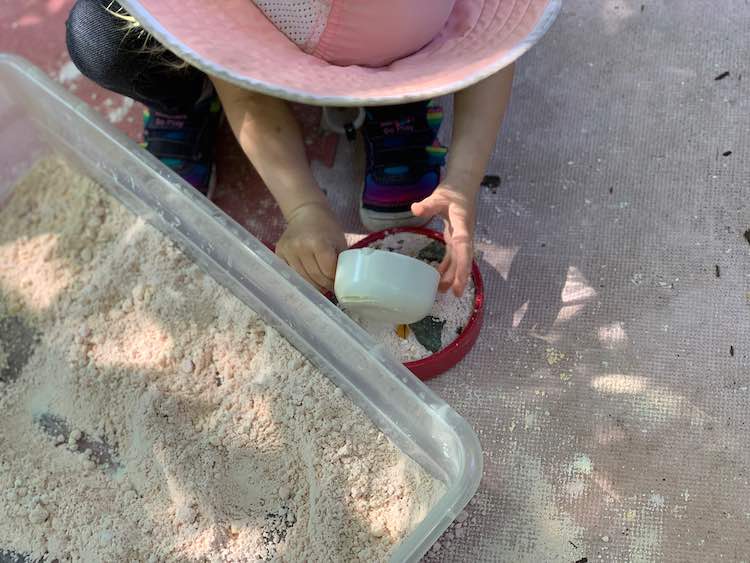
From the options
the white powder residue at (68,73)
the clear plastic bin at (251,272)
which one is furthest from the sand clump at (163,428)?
the white powder residue at (68,73)

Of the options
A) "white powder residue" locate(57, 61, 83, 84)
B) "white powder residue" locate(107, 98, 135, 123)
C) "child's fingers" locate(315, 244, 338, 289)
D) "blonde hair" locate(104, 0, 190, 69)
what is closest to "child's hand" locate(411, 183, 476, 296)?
"child's fingers" locate(315, 244, 338, 289)

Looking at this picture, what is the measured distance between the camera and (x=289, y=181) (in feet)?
3.04

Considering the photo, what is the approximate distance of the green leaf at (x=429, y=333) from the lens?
928 millimetres

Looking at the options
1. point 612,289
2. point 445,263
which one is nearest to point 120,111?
point 445,263

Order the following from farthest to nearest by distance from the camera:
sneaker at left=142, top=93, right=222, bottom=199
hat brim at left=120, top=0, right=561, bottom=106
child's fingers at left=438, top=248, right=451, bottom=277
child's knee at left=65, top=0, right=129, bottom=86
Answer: sneaker at left=142, top=93, right=222, bottom=199 < child's knee at left=65, top=0, right=129, bottom=86 < child's fingers at left=438, top=248, right=451, bottom=277 < hat brim at left=120, top=0, right=561, bottom=106

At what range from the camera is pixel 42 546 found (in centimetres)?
86

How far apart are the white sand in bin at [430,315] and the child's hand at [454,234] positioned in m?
0.06

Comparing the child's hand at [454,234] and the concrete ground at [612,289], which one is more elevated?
the child's hand at [454,234]

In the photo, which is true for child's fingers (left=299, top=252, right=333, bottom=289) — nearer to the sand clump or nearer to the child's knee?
the sand clump

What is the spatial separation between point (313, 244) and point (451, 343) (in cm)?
21

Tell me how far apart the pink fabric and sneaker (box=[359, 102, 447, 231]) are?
0.74 ft

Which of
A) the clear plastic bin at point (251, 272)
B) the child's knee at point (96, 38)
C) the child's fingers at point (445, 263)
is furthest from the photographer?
the child's knee at point (96, 38)

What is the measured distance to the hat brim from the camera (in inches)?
25.6

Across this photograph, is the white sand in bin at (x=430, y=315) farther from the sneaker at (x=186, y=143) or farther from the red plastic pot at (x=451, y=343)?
the sneaker at (x=186, y=143)
